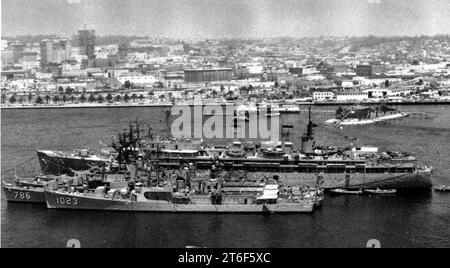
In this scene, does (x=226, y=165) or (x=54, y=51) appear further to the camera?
(x=54, y=51)

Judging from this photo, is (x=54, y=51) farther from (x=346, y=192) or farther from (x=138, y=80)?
(x=346, y=192)

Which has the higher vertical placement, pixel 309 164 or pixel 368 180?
pixel 309 164

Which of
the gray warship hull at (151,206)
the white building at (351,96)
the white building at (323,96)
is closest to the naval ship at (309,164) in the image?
the gray warship hull at (151,206)

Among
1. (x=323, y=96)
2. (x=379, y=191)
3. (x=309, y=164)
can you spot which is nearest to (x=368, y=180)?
(x=379, y=191)

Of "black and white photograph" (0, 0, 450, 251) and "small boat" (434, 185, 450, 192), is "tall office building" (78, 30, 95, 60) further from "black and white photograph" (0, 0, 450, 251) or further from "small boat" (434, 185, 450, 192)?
"small boat" (434, 185, 450, 192)

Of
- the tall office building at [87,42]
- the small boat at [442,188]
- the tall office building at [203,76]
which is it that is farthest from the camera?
the tall office building at [87,42]

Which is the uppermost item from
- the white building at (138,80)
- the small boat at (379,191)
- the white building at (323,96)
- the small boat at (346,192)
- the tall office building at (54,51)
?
the tall office building at (54,51)

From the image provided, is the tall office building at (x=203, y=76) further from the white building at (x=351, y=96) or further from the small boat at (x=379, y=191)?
the small boat at (x=379, y=191)

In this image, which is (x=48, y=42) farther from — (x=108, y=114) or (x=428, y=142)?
(x=428, y=142)

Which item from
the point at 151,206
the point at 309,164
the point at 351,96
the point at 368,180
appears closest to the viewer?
the point at 151,206
